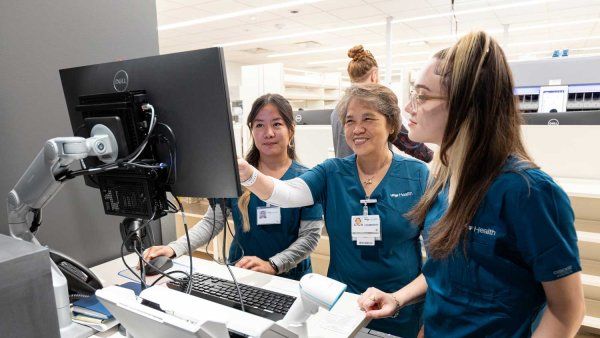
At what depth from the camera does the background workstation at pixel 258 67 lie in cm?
136

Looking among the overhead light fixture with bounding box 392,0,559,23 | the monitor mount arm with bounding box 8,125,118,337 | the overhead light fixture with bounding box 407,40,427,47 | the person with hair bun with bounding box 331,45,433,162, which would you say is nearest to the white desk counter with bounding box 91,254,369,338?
the monitor mount arm with bounding box 8,125,118,337

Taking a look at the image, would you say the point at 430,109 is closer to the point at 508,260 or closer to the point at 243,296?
the point at 508,260

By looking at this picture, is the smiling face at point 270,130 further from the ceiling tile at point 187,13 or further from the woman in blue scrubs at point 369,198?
the ceiling tile at point 187,13

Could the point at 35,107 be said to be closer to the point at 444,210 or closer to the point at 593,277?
the point at 444,210

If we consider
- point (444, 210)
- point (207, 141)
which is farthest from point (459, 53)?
point (207, 141)

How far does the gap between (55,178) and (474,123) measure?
933 millimetres

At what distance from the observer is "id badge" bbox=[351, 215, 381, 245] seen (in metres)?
1.33

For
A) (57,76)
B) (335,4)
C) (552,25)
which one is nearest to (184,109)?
(57,76)

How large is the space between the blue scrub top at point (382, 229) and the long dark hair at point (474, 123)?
16.1 inches

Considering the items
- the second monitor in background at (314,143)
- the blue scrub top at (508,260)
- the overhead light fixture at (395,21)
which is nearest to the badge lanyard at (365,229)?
the blue scrub top at (508,260)

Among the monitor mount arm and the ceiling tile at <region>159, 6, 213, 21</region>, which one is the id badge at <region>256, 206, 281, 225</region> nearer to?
the monitor mount arm

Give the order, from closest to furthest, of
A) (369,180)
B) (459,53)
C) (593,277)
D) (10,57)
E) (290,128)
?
1. (459,53)
2. (10,57)
3. (369,180)
4. (290,128)
5. (593,277)

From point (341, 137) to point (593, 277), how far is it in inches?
65.6

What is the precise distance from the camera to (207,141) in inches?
33.6
